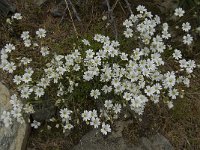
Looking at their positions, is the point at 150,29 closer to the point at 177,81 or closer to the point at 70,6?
the point at 177,81

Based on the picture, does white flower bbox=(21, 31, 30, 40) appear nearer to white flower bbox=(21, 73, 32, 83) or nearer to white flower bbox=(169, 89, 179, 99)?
white flower bbox=(21, 73, 32, 83)

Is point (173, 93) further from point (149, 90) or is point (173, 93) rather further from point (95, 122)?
point (95, 122)

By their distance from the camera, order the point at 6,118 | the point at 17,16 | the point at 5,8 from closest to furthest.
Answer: the point at 6,118
the point at 17,16
the point at 5,8

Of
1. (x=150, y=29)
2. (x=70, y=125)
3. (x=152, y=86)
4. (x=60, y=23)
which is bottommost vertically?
(x=70, y=125)

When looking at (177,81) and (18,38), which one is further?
(18,38)

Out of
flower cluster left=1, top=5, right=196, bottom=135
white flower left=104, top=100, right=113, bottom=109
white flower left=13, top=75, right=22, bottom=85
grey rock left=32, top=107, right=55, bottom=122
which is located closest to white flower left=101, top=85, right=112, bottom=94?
flower cluster left=1, top=5, right=196, bottom=135

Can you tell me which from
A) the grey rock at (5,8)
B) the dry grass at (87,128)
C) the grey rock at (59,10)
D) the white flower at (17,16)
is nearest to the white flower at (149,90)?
the dry grass at (87,128)

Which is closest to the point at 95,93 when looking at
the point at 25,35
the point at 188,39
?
the point at 25,35

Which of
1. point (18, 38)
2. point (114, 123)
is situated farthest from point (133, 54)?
point (18, 38)
